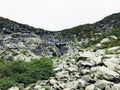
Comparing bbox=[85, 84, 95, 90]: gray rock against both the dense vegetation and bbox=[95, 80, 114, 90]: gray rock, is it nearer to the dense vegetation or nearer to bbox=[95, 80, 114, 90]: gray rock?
bbox=[95, 80, 114, 90]: gray rock

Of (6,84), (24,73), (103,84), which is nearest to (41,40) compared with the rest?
(24,73)

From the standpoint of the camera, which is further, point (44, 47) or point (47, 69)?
point (44, 47)

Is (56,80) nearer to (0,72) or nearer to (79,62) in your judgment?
(79,62)

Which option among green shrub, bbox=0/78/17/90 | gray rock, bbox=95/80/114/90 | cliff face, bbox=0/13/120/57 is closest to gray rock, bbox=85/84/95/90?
gray rock, bbox=95/80/114/90

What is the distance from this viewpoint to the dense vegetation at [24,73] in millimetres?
31106

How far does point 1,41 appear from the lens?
8581 centimetres

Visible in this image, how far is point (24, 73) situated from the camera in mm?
33500

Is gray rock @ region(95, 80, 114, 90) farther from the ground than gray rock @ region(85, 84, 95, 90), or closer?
farther from the ground

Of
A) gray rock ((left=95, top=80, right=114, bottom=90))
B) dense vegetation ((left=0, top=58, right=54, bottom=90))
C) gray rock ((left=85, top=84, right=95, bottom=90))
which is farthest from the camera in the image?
dense vegetation ((left=0, top=58, right=54, bottom=90))

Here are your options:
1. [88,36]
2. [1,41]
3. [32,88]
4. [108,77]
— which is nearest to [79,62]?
[32,88]

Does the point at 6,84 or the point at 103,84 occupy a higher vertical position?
the point at 103,84

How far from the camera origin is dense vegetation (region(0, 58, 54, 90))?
31.1 metres

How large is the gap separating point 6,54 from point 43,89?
40.2 metres

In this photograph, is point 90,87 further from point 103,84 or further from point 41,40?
point 41,40
